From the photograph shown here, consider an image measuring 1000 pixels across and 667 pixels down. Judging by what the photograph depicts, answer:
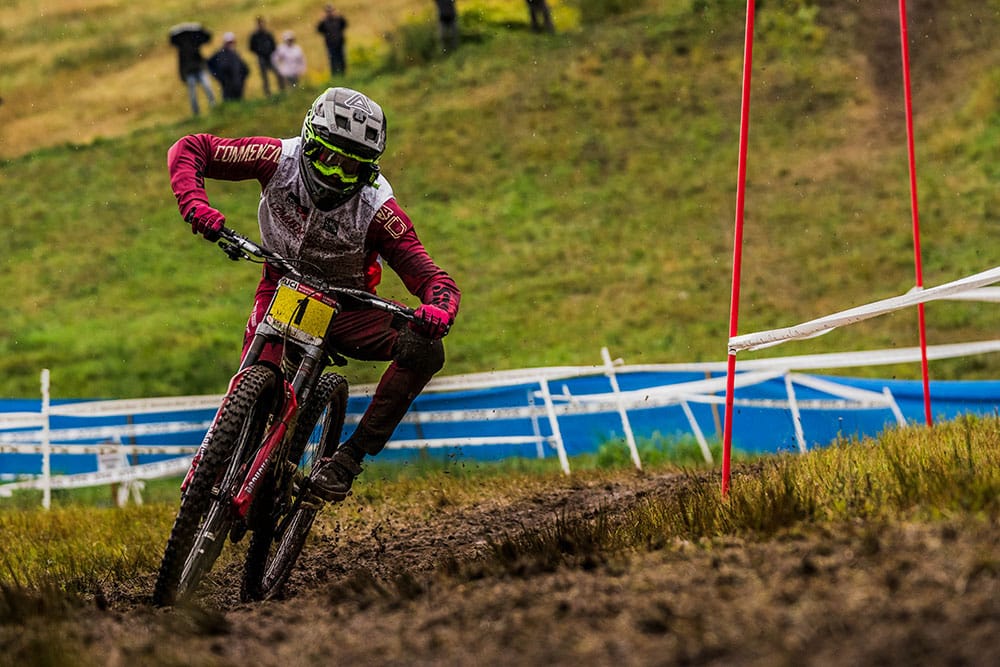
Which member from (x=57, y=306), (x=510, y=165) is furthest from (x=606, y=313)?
(x=57, y=306)

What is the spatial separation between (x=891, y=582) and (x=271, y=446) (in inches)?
124

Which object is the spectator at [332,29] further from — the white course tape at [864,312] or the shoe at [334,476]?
the white course tape at [864,312]

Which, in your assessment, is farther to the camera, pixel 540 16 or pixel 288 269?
pixel 540 16

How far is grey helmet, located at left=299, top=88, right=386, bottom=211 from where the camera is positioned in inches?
244

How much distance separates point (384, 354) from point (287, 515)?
95 cm

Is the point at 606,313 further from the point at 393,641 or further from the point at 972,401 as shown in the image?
the point at 393,641

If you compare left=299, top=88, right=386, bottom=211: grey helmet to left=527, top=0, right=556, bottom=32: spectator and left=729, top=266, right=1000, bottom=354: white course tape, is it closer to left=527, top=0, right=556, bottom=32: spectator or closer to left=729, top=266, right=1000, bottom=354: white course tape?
left=729, top=266, right=1000, bottom=354: white course tape

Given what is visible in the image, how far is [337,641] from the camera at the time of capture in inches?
157

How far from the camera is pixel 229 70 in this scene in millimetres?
36562

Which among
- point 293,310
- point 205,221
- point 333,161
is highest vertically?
point 333,161

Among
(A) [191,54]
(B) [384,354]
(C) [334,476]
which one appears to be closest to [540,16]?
(A) [191,54]

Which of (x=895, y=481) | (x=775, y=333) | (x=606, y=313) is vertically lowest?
(x=606, y=313)

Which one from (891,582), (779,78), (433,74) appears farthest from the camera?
(433,74)

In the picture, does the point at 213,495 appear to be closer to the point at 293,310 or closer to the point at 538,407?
the point at 293,310
